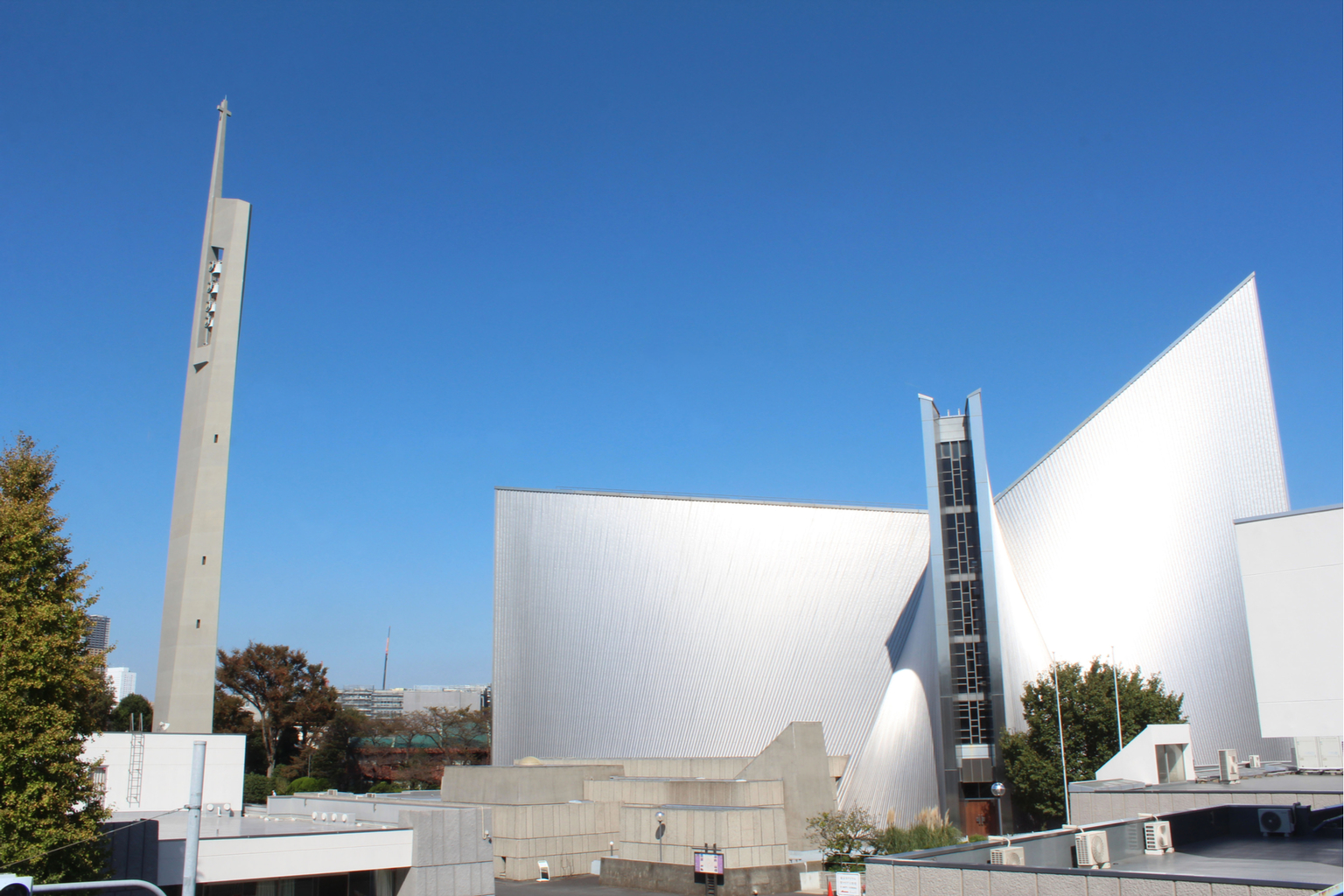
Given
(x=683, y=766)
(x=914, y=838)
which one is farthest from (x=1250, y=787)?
(x=683, y=766)

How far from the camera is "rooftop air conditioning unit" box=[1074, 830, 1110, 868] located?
28.6 ft

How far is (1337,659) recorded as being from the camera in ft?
33.3

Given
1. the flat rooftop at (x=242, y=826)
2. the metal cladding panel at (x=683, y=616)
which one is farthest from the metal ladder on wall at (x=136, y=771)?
the metal cladding panel at (x=683, y=616)

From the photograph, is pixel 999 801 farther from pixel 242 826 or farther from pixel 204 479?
pixel 204 479

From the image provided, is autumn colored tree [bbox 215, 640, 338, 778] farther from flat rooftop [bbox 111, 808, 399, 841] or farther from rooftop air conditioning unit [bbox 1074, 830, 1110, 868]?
rooftop air conditioning unit [bbox 1074, 830, 1110, 868]

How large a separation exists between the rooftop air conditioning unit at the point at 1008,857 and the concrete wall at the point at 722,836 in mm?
13427

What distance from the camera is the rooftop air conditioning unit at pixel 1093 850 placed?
8727 mm

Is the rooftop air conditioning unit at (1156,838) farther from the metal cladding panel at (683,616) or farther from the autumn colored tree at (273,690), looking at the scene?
the autumn colored tree at (273,690)

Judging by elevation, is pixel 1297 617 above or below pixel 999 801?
above

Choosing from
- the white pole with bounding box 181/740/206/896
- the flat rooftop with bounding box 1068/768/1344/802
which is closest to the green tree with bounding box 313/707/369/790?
the flat rooftop with bounding box 1068/768/1344/802

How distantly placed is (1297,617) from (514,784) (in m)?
19.8

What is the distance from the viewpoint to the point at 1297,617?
10.4m

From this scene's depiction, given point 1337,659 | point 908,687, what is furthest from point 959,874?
point 908,687

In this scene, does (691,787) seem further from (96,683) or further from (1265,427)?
(1265,427)
